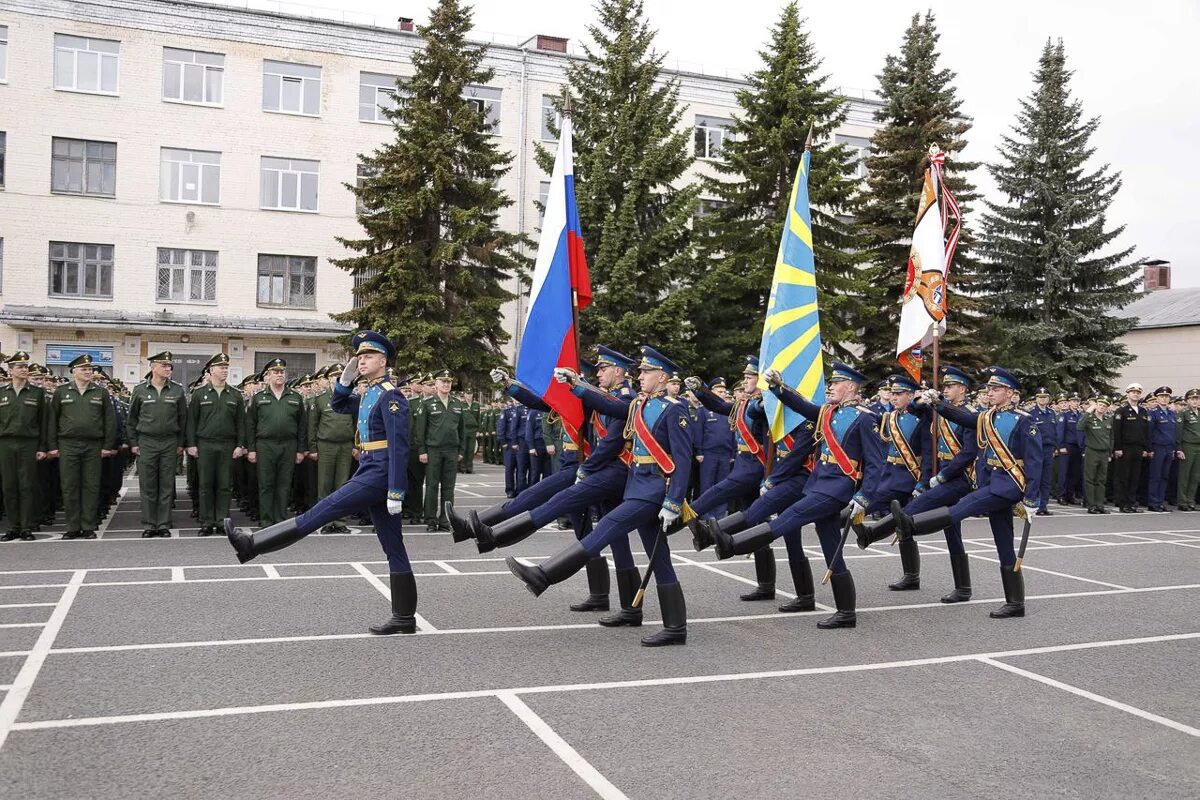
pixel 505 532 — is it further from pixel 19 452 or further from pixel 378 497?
pixel 19 452

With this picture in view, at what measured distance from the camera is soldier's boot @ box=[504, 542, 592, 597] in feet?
23.3

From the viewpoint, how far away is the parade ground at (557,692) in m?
4.77

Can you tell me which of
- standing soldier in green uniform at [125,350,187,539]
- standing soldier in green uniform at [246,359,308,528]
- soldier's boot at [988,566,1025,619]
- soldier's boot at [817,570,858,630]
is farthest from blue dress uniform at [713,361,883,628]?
standing soldier in green uniform at [125,350,187,539]

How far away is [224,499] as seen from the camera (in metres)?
13.1

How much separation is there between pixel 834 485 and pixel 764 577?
150cm

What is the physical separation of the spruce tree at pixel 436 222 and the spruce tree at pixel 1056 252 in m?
15.8

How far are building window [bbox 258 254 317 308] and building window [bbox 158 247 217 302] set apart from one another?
1510mm

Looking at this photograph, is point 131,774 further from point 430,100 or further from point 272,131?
point 272,131

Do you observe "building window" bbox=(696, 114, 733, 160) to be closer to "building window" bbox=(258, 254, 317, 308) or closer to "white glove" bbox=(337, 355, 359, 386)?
"building window" bbox=(258, 254, 317, 308)

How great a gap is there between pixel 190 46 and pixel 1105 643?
3341cm

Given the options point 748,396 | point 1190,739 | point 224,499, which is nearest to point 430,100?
point 224,499

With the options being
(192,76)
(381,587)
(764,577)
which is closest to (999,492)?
(764,577)

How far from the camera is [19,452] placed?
12.2 metres

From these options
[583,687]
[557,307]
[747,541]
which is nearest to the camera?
[583,687]
